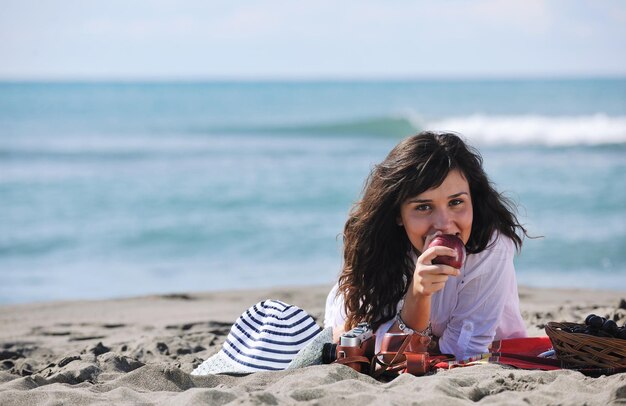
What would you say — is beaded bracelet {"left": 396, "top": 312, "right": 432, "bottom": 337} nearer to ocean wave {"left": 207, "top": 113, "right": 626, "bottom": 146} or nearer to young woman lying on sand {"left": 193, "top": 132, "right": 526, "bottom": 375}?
young woman lying on sand {"left": 193, "top": 132, "right": 526, "bottom": 375}

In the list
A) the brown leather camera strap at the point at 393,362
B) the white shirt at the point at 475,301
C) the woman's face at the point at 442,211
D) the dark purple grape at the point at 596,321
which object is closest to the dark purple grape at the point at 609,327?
the dark purple grape at the point at 596,321

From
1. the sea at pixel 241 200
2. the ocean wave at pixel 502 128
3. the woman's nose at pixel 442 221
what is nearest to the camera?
the woman's nose at pixel 442 221

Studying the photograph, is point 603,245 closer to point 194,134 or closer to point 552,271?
point 552,271

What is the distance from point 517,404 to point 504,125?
94.1ft

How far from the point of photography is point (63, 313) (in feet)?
24.5

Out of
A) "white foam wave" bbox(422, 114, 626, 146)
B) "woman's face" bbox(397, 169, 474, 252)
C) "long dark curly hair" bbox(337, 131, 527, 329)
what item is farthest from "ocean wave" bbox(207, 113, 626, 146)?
"woman's face" bbox(397, 169, 474, 252)

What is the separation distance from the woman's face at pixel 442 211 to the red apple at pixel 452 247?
9 centimetres

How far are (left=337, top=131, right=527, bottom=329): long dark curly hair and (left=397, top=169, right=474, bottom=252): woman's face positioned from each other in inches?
1.4

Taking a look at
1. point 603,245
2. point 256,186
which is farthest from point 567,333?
point 256,186

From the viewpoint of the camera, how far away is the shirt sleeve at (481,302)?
13.7 ft

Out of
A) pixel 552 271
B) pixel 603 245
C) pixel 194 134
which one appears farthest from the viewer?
pixel 194 134

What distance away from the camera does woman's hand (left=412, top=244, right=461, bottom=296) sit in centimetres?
383

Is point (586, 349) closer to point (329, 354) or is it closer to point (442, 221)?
point (442, 221)

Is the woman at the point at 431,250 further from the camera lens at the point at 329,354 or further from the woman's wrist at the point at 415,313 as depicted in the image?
the camera lens at the point at 329,354
